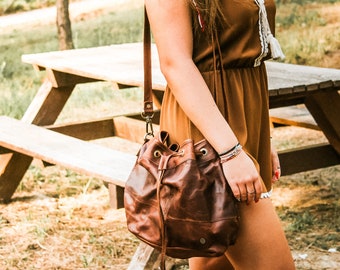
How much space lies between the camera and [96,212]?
513cm

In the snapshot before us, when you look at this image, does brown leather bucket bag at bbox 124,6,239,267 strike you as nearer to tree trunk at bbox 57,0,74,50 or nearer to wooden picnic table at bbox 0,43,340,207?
wooden picnic table at bbox 0,43,340,207

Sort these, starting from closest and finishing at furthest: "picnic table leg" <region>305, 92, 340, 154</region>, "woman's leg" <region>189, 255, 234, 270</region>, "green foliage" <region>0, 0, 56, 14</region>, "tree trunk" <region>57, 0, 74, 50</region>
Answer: "woman's leg" <region>189, 255, 234, 270</region>, "picnic table leg" <region>305, 92, 340, 154</region>, "tree trunk" <region>57, 0, 74, 50</region>, "green foliage" <region>0, 0, 56, 14</region>

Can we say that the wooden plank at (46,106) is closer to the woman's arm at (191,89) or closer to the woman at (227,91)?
the woman at (227,91)

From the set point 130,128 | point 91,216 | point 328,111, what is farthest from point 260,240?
point 130,128

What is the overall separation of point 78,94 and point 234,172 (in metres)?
7.41

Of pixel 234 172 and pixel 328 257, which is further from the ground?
pixel 234 172

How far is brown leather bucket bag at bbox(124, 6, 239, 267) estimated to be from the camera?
6.68ft

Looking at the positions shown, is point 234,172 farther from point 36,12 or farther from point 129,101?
point 36,12

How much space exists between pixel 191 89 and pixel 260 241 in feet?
1.51

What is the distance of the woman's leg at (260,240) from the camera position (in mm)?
2104

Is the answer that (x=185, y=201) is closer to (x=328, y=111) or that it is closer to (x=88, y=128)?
(x=328, y=111)

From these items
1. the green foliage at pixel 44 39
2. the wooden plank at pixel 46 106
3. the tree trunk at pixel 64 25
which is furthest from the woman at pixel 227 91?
the tree trunk at pixel 64 25

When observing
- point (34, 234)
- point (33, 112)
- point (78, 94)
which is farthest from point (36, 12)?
point (34, 234)

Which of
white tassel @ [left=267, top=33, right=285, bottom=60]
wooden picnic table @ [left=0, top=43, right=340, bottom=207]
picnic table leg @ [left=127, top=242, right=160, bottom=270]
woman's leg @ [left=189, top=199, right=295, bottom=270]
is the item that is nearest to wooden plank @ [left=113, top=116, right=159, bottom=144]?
wooden picnic table @ [left=0, top=43, right=340, bottom=207]
